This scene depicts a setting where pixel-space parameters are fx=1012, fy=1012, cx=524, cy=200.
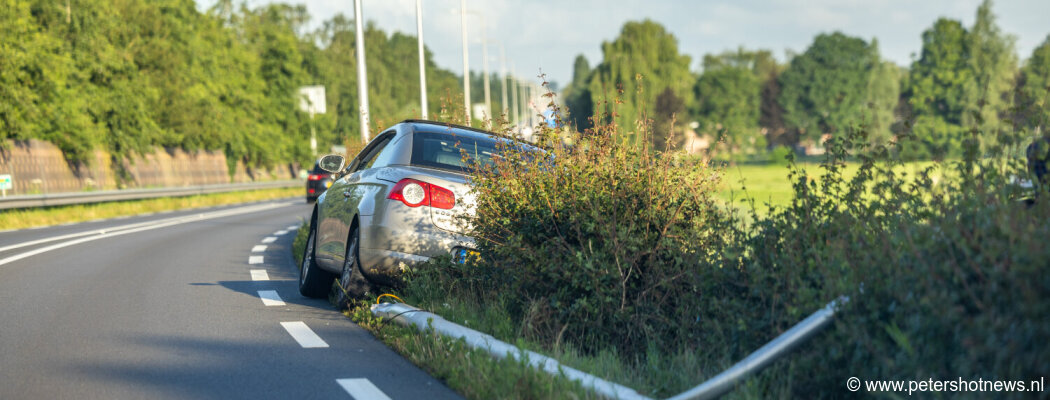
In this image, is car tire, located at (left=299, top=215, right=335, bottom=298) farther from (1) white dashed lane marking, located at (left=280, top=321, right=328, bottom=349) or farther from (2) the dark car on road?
(2) the dark car on road

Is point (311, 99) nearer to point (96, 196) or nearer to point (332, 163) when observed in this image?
point (96, 196)

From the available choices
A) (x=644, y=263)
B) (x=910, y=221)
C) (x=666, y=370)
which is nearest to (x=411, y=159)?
(x=644, y=263)

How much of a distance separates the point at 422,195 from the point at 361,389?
2496mm

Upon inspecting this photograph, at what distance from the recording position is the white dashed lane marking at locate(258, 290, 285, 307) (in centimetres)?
868

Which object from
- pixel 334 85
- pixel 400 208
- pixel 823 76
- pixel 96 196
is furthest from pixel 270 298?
pixel 823 76

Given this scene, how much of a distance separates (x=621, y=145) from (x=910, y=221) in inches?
95.3

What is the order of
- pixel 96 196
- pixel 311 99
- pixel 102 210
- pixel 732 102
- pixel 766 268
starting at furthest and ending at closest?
pixel 732 102
pixel 311 99
pixel 102 210
pixel 96 196
pixel 766 268

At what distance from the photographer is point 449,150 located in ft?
27.3

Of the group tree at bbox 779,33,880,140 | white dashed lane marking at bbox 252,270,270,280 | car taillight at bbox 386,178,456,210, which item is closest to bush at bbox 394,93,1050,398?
car taillight at bbox 386,178,456,210

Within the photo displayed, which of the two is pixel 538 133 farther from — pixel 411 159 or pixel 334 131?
pixel 334 131

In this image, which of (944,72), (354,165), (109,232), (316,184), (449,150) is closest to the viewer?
(449,150)

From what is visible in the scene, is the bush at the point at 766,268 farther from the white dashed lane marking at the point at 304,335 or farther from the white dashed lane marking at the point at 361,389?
the white dashed lane marking at the point at 361,389

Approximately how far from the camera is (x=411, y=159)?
8.04m

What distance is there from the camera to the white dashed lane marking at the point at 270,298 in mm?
8680
